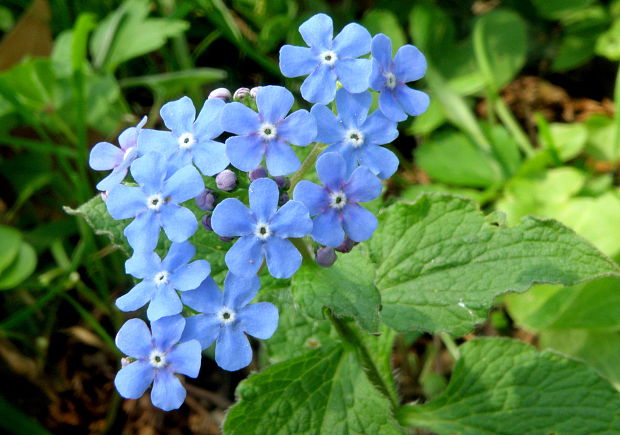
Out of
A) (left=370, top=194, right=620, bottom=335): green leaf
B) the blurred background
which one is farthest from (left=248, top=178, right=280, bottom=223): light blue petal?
the blurred background

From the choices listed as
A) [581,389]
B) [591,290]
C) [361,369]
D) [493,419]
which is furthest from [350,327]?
[591,290]

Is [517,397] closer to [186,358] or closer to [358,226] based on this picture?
[358,226]

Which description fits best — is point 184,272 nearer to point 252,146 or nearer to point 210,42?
point 252,146

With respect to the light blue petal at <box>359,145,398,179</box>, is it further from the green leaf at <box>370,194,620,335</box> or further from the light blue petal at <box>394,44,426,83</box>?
the green leaf at <box>370,194,620,335</box>

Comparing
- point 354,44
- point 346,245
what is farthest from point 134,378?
point 354,44

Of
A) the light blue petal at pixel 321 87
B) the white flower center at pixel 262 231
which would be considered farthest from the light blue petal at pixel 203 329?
the light blue petal at pixel 321 87

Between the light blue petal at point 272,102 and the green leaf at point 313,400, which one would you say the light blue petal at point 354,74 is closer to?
the light blue petal at point 272,102
